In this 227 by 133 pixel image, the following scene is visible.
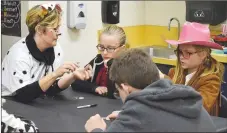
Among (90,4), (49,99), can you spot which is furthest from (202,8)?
(49,99)

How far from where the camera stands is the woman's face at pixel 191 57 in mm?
2074

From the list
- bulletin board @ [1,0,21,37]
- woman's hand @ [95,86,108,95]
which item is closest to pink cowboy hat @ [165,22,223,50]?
woman's hand @ [95,86,108,95]

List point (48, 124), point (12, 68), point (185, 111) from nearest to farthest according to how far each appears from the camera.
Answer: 1. point (185, 111)
2. point (48, 124)
3. point (12, 68)

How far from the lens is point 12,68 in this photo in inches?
84.0

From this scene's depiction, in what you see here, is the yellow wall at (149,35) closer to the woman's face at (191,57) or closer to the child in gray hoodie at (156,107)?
the woman's face at (191,57)

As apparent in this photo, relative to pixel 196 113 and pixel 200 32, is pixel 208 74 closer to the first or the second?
pixel 200 32

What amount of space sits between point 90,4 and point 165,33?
3.11 feet

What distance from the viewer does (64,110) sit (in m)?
1.87

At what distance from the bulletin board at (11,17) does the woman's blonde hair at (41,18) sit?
2.64ft

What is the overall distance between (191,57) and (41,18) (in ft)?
2.84

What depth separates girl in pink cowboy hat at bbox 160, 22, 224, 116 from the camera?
6.39ft

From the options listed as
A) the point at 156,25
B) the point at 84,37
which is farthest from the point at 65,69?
the point at 156,25

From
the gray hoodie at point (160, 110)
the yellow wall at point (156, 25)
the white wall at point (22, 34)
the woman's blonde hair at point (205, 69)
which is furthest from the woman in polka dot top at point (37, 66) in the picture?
the yellow wall at point (156, 25)

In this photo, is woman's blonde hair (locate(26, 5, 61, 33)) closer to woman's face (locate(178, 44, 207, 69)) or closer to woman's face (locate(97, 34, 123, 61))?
woman's face (locate(97, 34, 123, 61))
